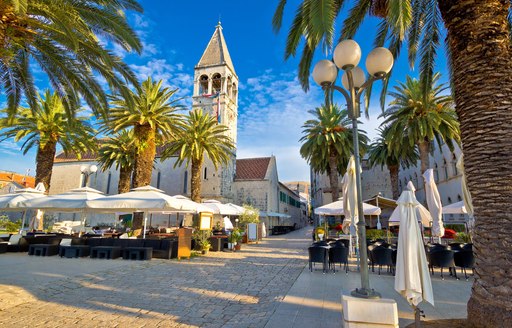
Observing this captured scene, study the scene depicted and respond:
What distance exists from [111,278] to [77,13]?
7.05m

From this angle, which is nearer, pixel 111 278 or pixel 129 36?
pixel 129 36

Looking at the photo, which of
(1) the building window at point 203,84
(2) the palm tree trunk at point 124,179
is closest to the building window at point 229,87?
(1) the building window at point 203,84

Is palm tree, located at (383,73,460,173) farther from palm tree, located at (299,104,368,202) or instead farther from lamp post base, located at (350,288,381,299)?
lamp post base, located at (350,288,381,299)

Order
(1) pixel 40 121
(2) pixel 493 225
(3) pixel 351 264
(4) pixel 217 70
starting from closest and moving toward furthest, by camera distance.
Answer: (2) pixel 493 225 < (3) pixel 351 264 < (1) pixel 40 121 < (4) pixel 217 70

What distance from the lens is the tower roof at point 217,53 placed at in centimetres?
3772

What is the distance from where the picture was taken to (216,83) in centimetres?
3859

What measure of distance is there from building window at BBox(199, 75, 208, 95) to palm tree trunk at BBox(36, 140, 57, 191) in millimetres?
22389

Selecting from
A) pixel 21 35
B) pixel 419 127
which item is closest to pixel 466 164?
pixel 21 35

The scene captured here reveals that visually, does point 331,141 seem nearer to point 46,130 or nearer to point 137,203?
point 137,203

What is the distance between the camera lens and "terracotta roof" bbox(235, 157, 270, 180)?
37.1 metres

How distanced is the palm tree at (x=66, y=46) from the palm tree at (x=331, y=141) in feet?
64.5

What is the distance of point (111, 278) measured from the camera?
8141 mm

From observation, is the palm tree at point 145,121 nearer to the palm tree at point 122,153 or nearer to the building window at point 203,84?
the palm tree at point 122,153

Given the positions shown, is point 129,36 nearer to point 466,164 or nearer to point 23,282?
point 23,282
